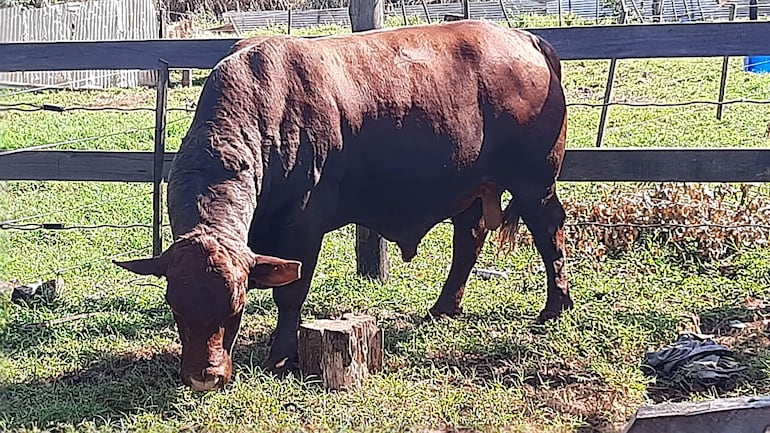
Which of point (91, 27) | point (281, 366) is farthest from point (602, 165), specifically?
point (91, 27)

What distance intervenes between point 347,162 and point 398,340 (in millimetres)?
1095

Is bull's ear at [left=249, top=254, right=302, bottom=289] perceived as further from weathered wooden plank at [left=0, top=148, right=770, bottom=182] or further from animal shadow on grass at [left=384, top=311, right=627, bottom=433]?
weathered wooden plank at [left=0, top=148, right=770, bottom=182]

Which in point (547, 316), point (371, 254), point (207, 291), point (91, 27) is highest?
point (91, 27)

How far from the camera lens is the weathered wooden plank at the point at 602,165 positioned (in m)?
5.72

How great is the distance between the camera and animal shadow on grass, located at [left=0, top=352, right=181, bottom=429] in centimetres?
432

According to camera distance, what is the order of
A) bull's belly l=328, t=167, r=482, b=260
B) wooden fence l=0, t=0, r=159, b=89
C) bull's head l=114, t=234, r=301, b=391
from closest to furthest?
bull's head l=114, t=234, r=301, b=391, bull's belly l=328, t=167, r=482, b=260, wooden fence l=0, t=0, r=159, b=89

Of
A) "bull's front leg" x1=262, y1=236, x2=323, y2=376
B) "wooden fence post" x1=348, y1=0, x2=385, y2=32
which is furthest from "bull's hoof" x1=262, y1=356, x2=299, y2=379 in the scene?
"wooden fence post" x1=348, y1=0, x2=385, y2=32

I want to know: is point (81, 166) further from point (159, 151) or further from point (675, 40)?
point (675, 40)

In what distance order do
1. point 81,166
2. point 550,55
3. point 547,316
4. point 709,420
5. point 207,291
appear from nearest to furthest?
1. point 709,420
2. point 207,291
3. point 547,316
4. point 550,55
5. point 81,166

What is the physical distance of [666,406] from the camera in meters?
3.18

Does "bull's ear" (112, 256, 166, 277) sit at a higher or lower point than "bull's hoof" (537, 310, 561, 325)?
higher

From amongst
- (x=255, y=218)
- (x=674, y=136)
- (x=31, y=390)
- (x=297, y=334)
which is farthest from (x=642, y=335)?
(x=674, y=136)

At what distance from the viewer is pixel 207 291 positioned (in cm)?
375

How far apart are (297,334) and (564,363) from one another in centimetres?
141
